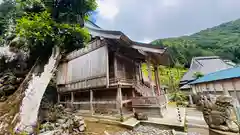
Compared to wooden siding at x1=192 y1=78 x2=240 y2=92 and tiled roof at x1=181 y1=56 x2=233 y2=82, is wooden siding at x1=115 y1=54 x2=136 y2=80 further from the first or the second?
tiled roof at x1=181 y1=56 x2=233 y2=82

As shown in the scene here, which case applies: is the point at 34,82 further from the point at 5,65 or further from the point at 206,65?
the point at 206,65

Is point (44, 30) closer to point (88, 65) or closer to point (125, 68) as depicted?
point (88, 65)

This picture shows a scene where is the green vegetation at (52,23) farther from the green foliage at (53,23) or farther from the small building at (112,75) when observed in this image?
the small building at (112,75)

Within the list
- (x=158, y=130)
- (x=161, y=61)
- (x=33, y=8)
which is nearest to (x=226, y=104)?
(x=158, y=130)

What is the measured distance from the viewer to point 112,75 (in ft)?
30.5

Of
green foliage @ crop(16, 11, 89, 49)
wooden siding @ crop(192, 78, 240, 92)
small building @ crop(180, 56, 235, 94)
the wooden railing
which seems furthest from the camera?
small building @ crop(180, 56, 235, 94)

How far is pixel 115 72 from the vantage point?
28.8 ft

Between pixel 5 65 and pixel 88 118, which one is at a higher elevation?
pixel 5 65

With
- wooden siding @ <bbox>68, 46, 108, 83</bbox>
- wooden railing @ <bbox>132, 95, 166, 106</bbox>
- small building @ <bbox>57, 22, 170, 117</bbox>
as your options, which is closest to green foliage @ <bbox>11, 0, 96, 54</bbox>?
small building @ <bbox>57, 22, 170, 117</bbox>

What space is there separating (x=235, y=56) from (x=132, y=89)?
36.8 metres

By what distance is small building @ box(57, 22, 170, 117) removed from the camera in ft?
25.6

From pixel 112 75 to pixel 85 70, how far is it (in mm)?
2351

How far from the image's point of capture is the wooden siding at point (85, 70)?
8.67 m

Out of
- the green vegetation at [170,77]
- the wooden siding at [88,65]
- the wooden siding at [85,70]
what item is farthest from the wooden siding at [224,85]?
the green vegetation at [170,77]
